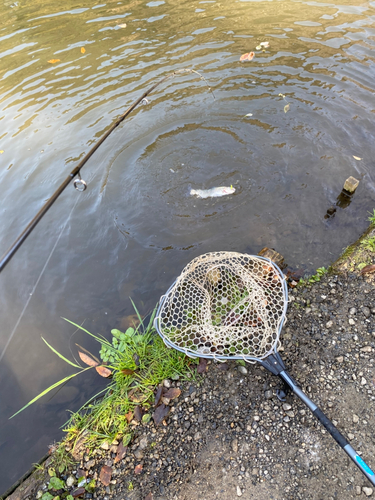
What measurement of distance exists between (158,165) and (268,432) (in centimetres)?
472

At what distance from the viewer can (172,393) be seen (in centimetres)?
315

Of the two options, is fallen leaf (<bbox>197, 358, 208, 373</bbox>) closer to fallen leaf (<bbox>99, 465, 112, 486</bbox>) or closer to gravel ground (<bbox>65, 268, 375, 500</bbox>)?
gravel ground (<bbox>65, 268, 375, 500</bbox>)

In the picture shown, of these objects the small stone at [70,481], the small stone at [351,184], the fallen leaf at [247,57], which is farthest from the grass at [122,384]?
the fallen leaf at [247,57]

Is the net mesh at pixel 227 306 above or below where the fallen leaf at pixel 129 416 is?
above

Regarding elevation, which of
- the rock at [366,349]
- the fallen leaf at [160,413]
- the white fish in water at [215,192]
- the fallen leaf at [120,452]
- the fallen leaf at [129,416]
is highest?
the white fish in water at [215,192]

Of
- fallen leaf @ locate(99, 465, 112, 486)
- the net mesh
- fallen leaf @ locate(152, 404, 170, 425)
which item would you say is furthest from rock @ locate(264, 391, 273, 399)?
fallen leaf @ locate(99, 465, 112, 486)

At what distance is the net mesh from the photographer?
3168 millimetres

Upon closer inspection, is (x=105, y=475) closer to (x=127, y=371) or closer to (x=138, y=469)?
(x=138, y=469)

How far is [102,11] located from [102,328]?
12.7m

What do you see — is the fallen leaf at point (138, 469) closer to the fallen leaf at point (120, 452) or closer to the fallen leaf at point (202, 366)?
the fallen leaf at point (120, 452)

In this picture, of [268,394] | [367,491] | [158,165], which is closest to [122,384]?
[268,394]

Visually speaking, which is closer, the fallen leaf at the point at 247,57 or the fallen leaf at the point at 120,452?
the fallen leaf at the point at 120,452

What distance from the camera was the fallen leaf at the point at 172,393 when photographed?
10.3ft

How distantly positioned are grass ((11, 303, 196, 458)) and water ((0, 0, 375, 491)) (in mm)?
216
